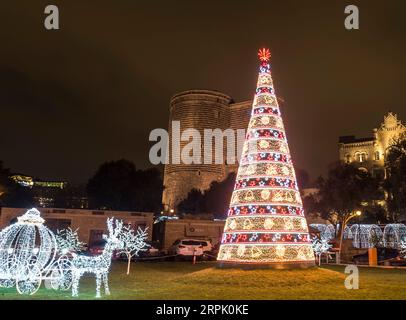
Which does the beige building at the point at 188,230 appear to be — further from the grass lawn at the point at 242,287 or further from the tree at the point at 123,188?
the grass lawn at the point at 242,287

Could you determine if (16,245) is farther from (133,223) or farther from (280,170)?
(133,223)

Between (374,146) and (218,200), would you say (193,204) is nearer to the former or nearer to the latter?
(218,200)

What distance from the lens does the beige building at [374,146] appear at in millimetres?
73812

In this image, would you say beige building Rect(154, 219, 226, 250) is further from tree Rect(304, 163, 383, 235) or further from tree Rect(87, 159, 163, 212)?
tree Rect(87, 159, 163, 212)

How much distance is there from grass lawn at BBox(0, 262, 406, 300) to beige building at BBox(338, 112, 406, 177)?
63134mm

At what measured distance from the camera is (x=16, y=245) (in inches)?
511

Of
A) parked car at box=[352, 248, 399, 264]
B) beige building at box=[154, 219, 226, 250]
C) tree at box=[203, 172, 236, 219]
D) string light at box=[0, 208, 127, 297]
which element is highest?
tree at box=[203, 172, 236, 219]

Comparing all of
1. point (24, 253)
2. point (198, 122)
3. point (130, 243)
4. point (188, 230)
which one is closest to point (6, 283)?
point (24, 253)

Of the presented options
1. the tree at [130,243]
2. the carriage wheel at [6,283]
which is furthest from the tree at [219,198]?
the carriage wheel at [6,283]

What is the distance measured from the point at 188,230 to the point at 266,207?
25.6m

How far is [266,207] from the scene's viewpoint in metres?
15.5

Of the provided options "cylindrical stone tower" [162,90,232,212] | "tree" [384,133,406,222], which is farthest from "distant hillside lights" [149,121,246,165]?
"tree" [384,133,406,222]

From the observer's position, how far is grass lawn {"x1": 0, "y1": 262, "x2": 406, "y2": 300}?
465 inches

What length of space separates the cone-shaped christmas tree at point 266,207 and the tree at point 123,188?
42647 mm
